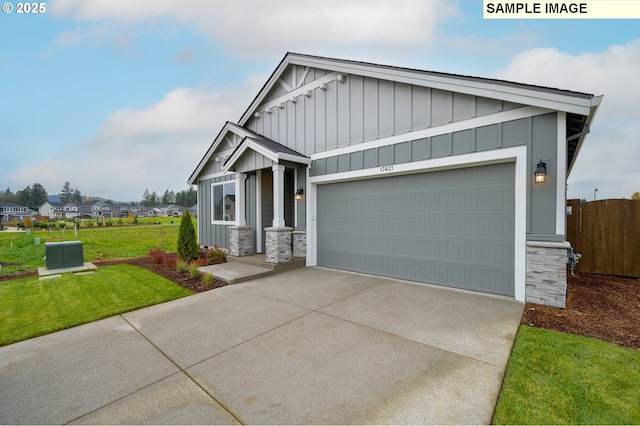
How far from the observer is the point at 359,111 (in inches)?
280

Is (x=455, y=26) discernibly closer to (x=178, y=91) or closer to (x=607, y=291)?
(x=607, y=291)

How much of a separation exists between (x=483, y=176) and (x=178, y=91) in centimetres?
2086

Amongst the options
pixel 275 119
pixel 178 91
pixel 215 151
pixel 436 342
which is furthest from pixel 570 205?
pixel 178 91

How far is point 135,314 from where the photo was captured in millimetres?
4676

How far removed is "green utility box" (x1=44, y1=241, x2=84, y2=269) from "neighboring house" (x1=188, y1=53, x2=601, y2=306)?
4645mm

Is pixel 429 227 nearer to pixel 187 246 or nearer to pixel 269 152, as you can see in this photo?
pixel 269 152

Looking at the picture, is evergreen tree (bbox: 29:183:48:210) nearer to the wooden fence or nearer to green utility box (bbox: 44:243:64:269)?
green utility box (bbox: 44:243:64:269)

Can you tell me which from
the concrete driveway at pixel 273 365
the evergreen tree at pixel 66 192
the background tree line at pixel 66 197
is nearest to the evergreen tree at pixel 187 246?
the concrete driveway at pixel 273 365

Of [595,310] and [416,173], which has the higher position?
[416,173]

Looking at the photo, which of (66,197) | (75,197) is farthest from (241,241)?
(75,197)

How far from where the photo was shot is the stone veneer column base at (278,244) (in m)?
7.61

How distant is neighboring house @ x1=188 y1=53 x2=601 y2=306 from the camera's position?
15.5 feet

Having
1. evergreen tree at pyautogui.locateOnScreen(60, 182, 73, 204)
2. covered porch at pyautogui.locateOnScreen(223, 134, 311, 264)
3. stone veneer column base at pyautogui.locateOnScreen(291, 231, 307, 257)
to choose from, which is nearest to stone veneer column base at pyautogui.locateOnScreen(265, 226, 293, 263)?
covered porch at pyautogui.locateOnScreen(223, 134, 311, 264)

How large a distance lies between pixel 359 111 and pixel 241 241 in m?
5.54
